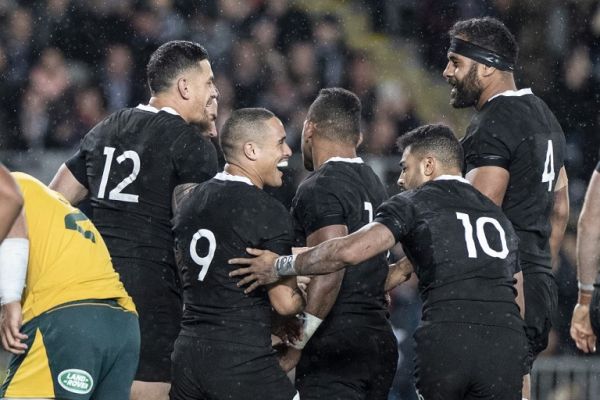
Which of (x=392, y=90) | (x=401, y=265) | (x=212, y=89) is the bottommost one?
(x=392, y=90)

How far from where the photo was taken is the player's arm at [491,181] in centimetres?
601

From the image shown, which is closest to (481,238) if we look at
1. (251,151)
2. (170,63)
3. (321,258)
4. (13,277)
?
(321,258)

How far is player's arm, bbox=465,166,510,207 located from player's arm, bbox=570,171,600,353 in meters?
0.50

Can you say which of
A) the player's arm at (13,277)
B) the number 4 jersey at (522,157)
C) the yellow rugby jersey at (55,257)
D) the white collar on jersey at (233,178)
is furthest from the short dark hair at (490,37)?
the player's arm at (13,277)

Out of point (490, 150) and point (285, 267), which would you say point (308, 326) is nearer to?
point (285, 267)

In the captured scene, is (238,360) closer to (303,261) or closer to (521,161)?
(303,261)

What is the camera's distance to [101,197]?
6.00 metres

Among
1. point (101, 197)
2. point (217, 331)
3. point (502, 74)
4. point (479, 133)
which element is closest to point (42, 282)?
point (217, 331)

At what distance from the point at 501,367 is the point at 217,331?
1254 millimetres

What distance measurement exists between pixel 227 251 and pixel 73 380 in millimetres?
1007

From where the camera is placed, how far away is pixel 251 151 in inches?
217

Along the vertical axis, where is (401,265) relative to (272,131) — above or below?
below

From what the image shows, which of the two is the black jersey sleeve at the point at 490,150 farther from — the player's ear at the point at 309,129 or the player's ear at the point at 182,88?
the player's ear at the point at 182,88

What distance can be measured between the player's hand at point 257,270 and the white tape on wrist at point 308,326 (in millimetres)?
630
